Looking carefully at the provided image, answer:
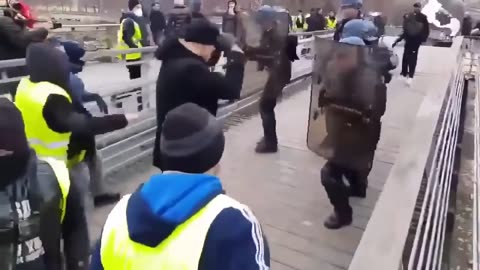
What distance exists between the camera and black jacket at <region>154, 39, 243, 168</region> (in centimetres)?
304

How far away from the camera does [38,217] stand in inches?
72.2

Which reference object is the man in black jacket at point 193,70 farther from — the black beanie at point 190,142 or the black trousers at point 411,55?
the black trousers at point 411,55

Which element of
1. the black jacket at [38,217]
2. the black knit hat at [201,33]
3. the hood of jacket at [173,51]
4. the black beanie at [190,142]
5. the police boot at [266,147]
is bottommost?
the police boot at [266,147]

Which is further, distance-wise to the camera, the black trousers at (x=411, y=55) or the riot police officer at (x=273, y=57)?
the black trousers at (x=411, y=55)

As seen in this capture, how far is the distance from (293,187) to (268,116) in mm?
1027

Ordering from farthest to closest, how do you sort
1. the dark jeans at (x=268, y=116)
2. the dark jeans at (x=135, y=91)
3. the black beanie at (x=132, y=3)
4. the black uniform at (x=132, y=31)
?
1. the black beanie at (x=132, y=3)
2. the black uniform at (x=132, y=31)
3. the dark jeans at (x=268, y=116)
4. the dark jeans at (x=135, y=91)

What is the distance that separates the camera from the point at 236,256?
1.31 metres

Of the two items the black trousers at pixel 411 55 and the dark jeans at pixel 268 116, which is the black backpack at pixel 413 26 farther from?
the dark jeans at pixel 268 116

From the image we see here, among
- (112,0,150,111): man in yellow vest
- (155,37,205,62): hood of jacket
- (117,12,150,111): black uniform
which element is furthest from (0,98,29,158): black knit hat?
(112,0,150,111): man in yellow vest

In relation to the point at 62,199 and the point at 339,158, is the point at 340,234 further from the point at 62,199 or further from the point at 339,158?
the point at 62,199

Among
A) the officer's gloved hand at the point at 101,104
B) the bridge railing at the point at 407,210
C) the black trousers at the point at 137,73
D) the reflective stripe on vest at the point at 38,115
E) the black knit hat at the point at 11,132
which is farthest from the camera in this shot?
the black trousers at the point at 137,73

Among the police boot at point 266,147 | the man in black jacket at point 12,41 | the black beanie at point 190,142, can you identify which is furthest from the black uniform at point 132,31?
the black beanie at point 190,142

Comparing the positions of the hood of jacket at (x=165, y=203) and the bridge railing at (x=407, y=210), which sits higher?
the hood of jacket at (x=165, y=203)

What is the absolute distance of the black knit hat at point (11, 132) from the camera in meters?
1.70
